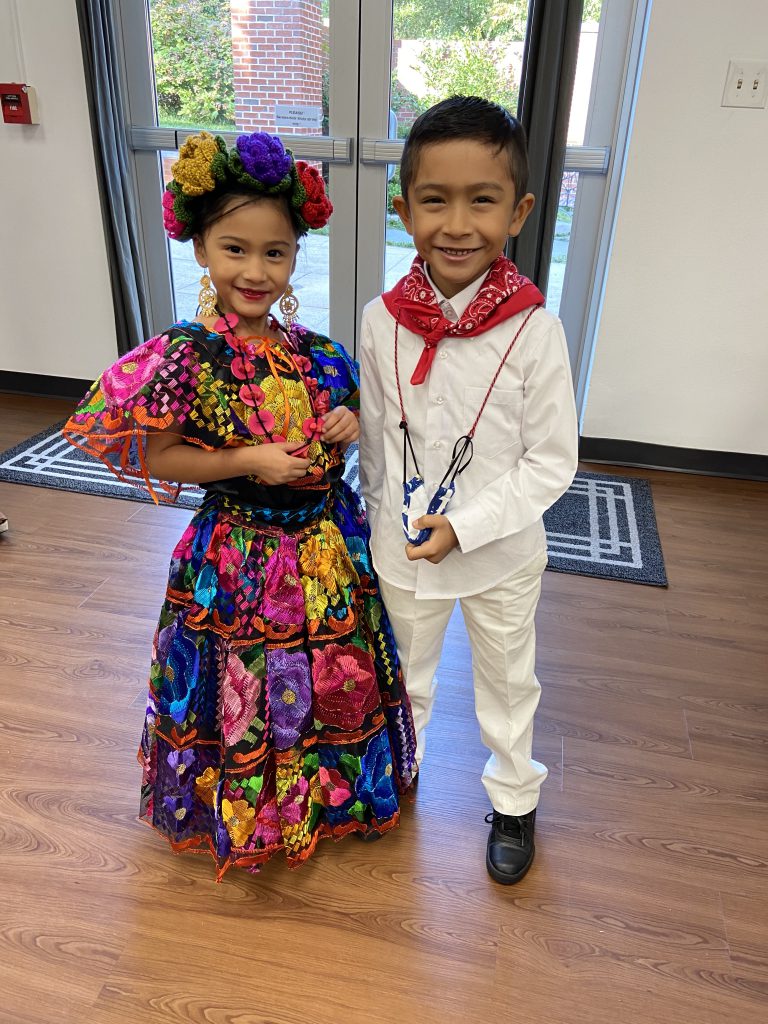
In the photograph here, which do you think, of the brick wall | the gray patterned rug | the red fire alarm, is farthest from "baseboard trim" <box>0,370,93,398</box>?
the brick wall

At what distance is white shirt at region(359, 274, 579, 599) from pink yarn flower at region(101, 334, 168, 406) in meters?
0.30

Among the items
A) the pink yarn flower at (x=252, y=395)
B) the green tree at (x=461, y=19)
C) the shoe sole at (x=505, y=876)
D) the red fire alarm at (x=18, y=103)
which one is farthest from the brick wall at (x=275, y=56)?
the shoe sole at (x=505, y=876)

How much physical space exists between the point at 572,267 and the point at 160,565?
1.90 metres

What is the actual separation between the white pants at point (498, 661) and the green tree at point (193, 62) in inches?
98.3

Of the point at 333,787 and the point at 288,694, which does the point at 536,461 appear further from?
the point at 333,787

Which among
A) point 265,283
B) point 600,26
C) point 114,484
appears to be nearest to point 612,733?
point 265,283

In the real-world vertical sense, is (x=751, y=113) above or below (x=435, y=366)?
above

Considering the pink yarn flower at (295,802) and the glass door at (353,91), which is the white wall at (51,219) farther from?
the pink yarn flower at (295,802)

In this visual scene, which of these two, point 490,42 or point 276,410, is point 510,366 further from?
point 490,42

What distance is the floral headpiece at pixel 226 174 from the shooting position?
3.24ft

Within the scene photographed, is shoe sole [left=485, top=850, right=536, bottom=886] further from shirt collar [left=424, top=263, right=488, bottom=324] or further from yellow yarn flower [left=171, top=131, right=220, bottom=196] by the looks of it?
yellow yarn flower [left=171, top=131, right=220, bottom=196]

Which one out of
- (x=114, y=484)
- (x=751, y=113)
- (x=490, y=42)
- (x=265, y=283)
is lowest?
(x=114, y=484)

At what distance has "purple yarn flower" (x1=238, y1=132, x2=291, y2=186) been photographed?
38.8 inches

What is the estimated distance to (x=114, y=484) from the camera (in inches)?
104
